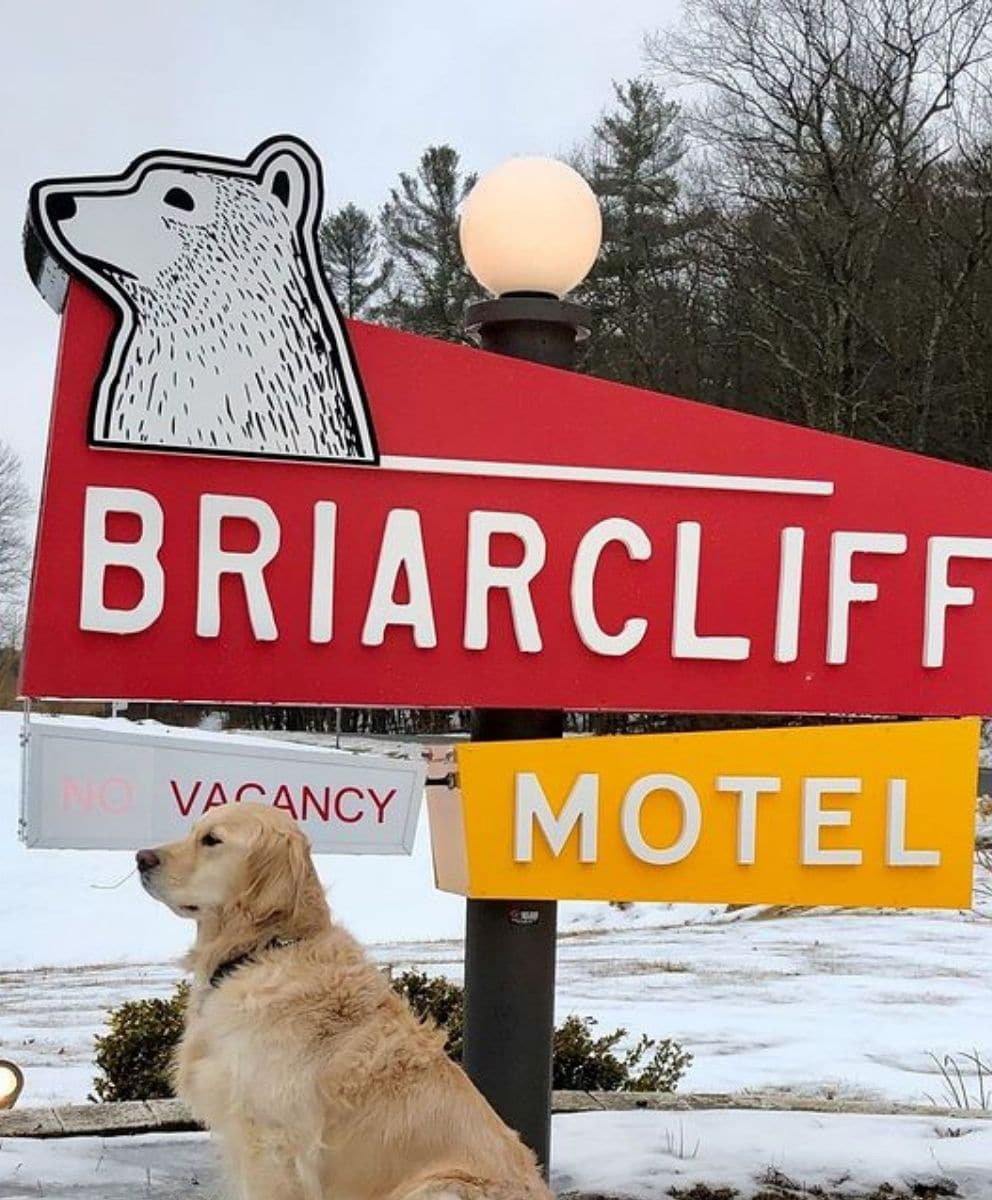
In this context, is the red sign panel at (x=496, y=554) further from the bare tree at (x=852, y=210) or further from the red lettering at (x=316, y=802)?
the bare tree at (x=852, y=210)

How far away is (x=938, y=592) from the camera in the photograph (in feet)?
13.1

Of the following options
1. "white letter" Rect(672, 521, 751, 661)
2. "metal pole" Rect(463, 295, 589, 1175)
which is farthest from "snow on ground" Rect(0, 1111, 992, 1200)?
"white letter" Rect(672, 521, 751, 661)

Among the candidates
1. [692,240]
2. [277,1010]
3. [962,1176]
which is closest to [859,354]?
[692,240]

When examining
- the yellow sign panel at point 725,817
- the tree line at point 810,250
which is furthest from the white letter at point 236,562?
the tree line at point 810,250

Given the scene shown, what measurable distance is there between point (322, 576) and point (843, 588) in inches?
58.5

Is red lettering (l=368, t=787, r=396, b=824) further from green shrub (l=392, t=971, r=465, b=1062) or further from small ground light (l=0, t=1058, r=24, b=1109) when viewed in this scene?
green shrub (l=392, t=971, r=465, b=1062)

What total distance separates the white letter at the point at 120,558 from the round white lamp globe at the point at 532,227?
117 centimetres

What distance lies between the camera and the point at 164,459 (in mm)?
3646

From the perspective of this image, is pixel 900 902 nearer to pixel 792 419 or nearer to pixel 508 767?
pixel 508 767

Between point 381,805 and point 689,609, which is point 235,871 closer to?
point 381,805

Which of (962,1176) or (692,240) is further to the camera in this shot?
(692,240)

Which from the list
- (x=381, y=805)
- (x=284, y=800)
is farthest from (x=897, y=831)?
(x=284, y=800)

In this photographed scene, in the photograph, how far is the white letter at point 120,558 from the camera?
359cm

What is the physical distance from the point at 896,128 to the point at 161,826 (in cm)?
2477
